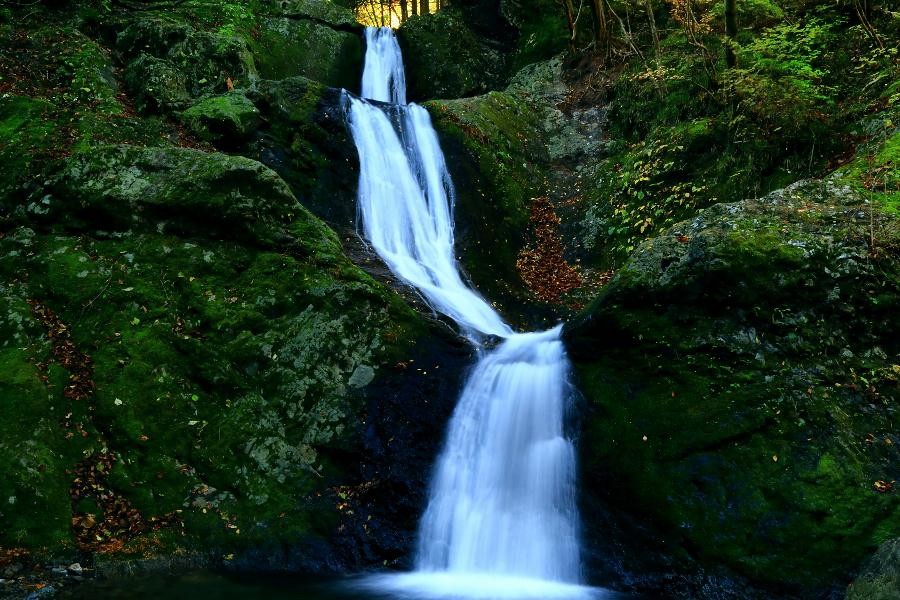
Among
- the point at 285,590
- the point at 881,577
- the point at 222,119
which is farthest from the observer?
the point at 222,119

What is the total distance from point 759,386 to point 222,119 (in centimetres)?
932

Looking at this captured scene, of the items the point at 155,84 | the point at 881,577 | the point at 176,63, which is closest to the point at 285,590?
the point at 881,577

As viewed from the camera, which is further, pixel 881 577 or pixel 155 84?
pixel 155 84

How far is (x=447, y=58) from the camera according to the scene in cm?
1683

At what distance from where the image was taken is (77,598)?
4605 millimetres

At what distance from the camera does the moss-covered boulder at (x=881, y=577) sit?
13.0 ft

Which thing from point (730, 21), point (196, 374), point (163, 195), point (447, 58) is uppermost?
point (447, 58)

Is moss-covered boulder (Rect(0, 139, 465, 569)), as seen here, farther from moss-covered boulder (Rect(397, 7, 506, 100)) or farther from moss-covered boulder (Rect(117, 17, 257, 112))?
moss-covered boulder (Rect(397, 7, 506, 100))

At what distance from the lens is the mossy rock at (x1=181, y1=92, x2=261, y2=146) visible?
1000cm

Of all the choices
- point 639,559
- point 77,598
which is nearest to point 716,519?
point 639,559

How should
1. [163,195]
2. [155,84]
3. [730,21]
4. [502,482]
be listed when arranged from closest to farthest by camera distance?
[502,482] → [163,195] → [730,21] → [155,84]

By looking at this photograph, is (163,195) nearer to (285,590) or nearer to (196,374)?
(196,374)

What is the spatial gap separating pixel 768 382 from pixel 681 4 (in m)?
8.84

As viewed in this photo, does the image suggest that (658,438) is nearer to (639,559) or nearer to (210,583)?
(639,559)
